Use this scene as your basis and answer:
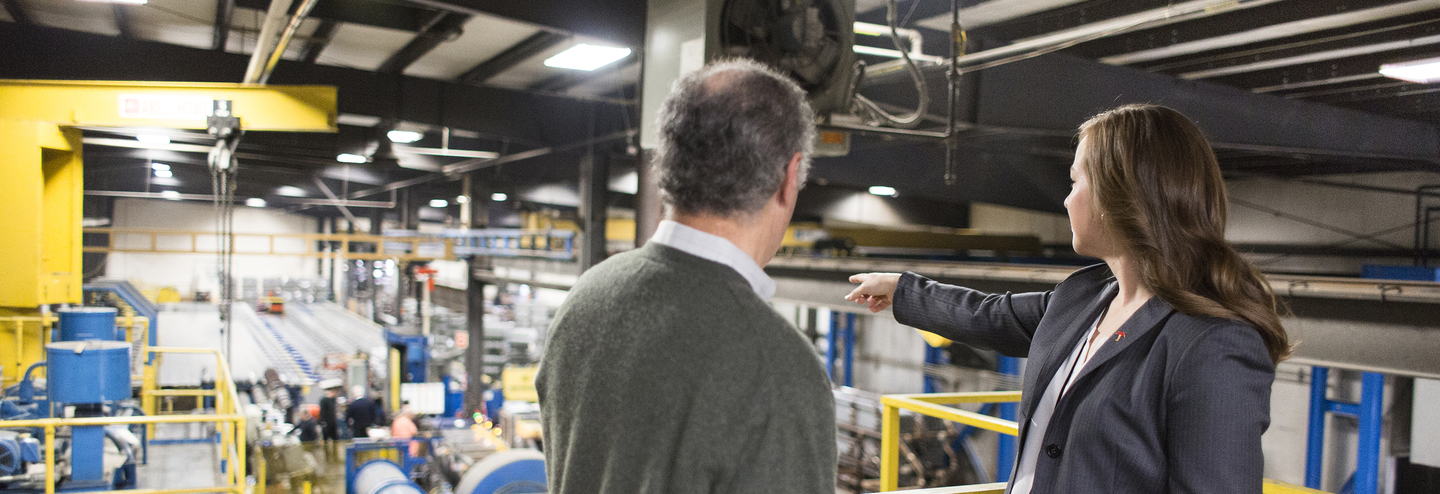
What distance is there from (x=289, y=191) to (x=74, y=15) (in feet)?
36.2

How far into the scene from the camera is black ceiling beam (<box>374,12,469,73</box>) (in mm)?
8633

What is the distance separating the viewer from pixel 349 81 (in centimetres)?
1038

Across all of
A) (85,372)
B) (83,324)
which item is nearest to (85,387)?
(85,372)

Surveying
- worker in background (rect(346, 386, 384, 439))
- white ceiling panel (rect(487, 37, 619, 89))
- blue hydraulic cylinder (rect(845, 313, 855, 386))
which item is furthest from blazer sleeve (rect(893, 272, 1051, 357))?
blue hydraulic cylinder (rect(845, 313, 855, 386))

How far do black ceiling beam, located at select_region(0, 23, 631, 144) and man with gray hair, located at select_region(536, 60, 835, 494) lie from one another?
9846 mm

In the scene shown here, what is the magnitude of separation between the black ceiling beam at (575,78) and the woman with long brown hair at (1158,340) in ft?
30.0

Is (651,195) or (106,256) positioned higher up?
(651,195)

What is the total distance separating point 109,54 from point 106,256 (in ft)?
34.1

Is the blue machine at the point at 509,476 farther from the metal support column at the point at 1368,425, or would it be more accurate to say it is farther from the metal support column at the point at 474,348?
the metal support column at the point at 474,348

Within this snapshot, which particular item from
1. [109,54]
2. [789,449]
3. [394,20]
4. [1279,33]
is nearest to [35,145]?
[109,54]

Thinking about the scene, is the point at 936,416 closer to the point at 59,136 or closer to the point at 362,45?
the point at 59,136

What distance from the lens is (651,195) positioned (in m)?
7.56

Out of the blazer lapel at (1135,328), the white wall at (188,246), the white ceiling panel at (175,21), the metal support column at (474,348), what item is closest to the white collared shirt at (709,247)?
the blazer lapel at (1135,328)

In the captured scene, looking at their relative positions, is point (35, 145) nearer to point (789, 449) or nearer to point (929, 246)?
point (789, 449)
